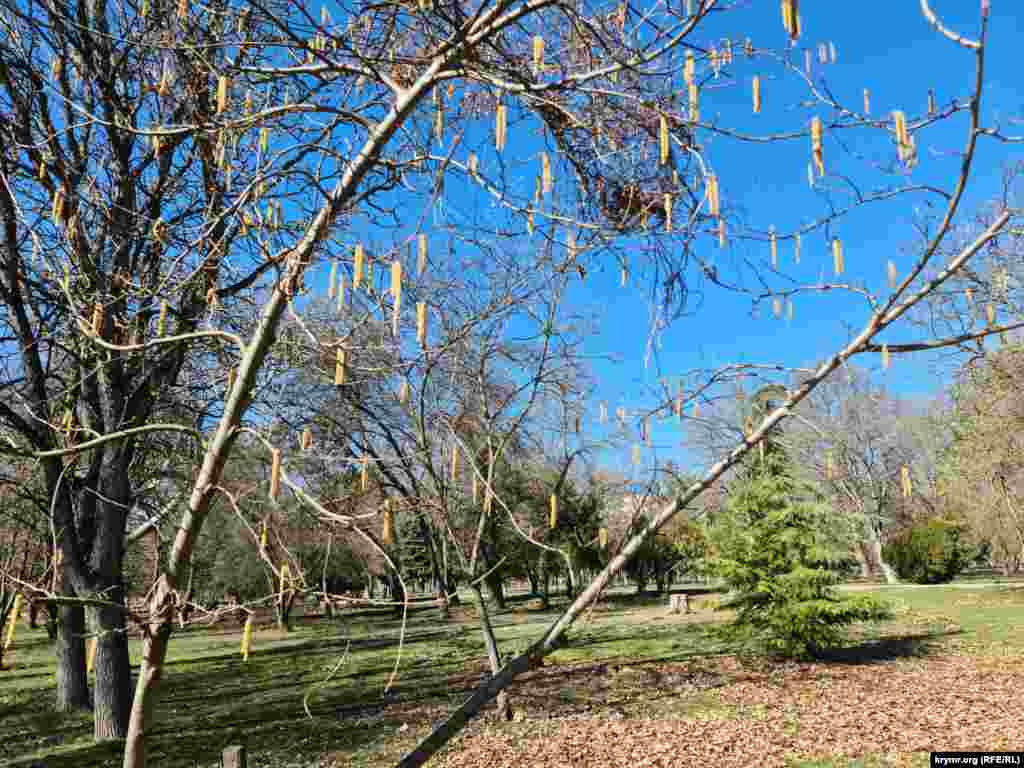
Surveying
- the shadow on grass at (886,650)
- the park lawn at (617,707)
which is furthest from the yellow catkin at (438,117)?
the shadow on grass at (886,650)

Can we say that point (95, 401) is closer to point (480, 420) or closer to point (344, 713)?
point (480, 420)

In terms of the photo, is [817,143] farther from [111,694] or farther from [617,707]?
[111,694]

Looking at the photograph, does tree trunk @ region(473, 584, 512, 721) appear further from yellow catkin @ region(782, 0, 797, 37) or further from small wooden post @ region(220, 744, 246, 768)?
yellow catkin @ region(782, 0, 797, 37)

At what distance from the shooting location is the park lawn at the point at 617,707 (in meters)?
7.08

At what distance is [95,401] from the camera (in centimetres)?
815

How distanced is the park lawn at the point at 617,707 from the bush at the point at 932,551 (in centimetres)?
1201

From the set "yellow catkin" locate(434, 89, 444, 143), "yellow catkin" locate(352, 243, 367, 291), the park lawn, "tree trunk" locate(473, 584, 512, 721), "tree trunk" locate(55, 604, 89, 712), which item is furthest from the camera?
"tree trunk" locate(55, 604, 89, 712)

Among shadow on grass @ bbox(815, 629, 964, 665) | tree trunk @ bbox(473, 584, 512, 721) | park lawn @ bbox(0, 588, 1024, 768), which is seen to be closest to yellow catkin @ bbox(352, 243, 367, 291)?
park lawn @ bbox(0, 588, 1024, 768)

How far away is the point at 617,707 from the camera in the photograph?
8.89 metres

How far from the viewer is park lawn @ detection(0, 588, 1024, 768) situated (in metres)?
7.08

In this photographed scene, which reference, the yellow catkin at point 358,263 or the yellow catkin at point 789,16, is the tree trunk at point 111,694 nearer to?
the yellow catkin at point 358,263

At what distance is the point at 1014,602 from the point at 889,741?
15269 mm

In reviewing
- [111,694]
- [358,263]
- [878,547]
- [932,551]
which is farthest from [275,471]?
[878,547]

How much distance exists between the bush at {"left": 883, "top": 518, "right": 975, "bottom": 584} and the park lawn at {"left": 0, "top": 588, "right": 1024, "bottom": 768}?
12011mm
